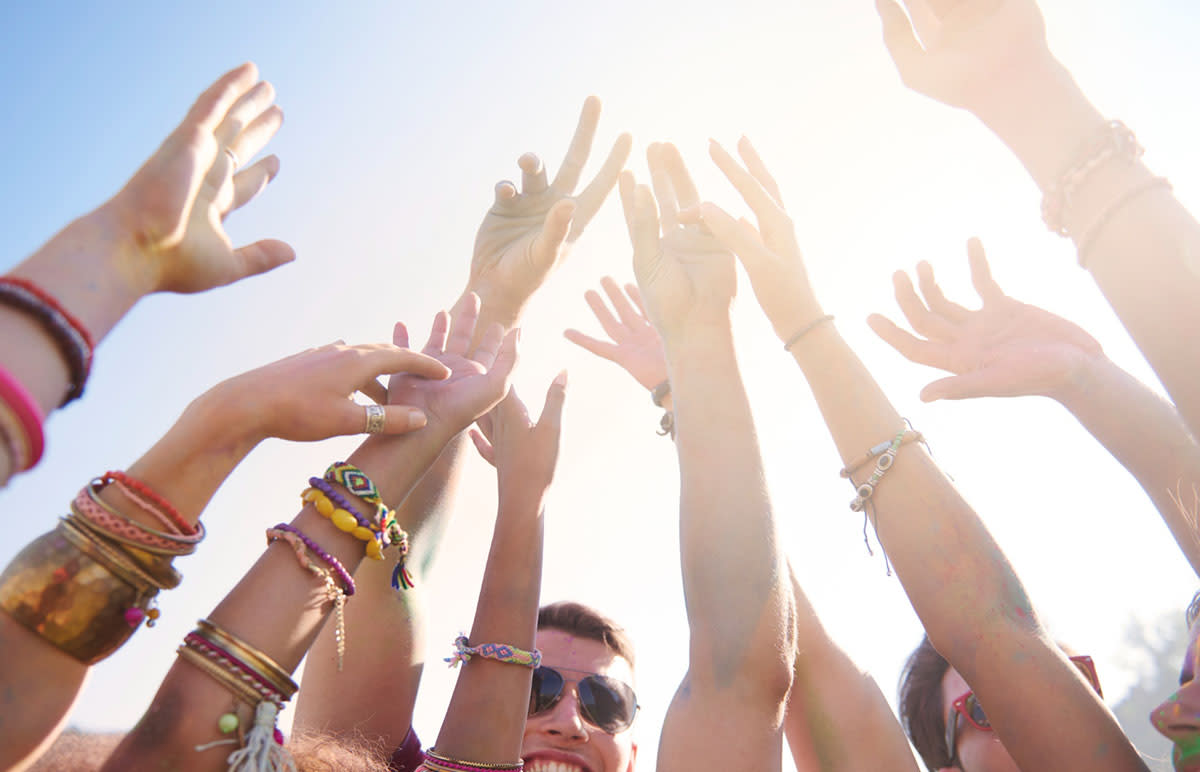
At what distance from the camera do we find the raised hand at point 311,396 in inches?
82.7

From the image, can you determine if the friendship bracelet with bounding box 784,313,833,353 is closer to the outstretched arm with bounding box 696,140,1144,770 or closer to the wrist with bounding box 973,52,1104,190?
the outstretched arm with bounding box 696,140,1144,770

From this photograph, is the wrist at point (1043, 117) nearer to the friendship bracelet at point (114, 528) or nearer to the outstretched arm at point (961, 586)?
the outstretched arm at point (961, 586)

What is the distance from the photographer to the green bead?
176 centimetres

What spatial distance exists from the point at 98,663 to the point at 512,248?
293cm

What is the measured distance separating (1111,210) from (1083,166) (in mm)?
194

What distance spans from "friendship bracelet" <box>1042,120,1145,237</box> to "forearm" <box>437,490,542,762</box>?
2045mm

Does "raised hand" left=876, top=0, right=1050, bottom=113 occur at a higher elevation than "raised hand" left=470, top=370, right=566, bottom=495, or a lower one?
higher

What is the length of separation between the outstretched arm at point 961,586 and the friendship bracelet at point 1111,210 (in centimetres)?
74

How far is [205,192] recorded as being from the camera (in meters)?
2.17

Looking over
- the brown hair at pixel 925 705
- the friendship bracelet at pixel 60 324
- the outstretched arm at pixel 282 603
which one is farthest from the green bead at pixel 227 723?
the brown hair at pixel 925 705

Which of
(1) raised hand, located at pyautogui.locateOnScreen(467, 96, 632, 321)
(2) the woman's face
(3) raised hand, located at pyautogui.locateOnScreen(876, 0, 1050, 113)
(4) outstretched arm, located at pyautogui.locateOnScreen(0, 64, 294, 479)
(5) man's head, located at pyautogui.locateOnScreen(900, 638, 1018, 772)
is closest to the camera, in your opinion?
(4) outstretched arm, located at pyautogui.locateOnScreen(0, 64, 294, 479)

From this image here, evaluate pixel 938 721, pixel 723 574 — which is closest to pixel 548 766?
pixel 938 721

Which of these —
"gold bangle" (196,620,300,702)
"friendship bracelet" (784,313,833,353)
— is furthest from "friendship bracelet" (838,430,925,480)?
"gold bangle" (196,620,300,702)

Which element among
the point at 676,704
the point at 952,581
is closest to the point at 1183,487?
the point at 952,581
